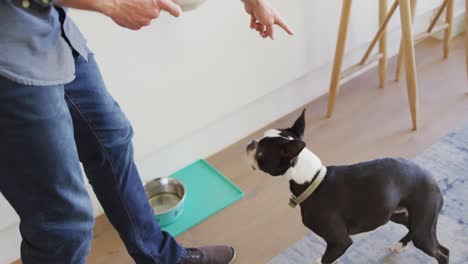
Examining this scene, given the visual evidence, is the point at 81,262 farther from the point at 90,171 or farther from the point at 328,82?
the point at 328,82

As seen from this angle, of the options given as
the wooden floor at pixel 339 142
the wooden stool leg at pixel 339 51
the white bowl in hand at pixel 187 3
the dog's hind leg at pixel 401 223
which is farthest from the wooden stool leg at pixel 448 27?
A: the white bowl in hand at pixel 187 3

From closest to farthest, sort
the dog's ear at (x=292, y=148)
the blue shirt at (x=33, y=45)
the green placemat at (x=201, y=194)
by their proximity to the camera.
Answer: the blue shirt at (x=33, y=45) → the dog's ear at (x=292, y=148) → the green placemat at (x=201, y=194)

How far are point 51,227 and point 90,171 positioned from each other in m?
0.29

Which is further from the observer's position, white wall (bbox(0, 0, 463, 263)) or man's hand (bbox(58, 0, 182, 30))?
white wall (bbox(0, 0, 463, 263))

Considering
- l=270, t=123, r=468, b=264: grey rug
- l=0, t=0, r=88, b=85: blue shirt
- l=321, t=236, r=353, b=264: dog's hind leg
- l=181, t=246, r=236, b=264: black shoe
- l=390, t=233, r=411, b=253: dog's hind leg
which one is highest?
l=0, t=0, r=88, b=85: blue shirt

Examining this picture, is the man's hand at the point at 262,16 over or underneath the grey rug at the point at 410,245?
over

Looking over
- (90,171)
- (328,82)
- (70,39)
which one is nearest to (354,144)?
(328,82)

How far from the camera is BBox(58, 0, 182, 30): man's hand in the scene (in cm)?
84

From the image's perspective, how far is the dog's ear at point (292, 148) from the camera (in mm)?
1198

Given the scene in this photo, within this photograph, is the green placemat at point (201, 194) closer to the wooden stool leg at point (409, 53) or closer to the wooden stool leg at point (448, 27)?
the wooden stool leg at point (409, 53)

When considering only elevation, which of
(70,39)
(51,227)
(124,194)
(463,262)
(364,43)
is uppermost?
(70,39)

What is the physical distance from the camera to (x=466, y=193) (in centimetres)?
169

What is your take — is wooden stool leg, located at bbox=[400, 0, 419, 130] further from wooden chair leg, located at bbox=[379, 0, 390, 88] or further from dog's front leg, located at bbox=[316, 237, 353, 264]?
dog's front leg, located at bbox=[316, 237, 353, 264]

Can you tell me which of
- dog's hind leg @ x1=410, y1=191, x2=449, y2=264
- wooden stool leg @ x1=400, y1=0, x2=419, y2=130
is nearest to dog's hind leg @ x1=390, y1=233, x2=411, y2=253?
dog's hind leg @ x1=410, y1=191, x2=449, y2=264
